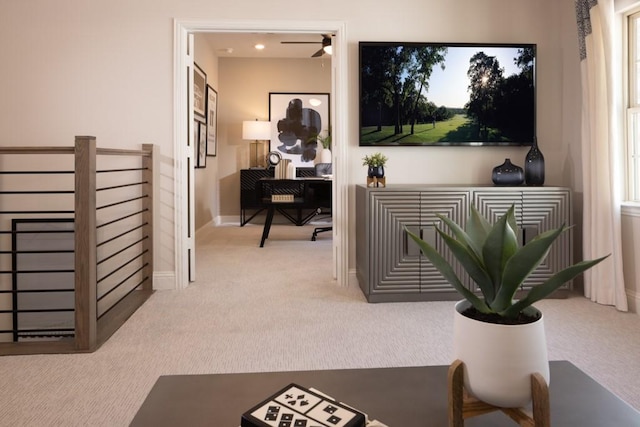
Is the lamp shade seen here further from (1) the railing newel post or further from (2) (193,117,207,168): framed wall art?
(1) the railing newel post

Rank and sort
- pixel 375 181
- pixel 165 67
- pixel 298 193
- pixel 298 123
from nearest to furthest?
1. pixel 375 181
2. pixel 165 67
3. pixel 298 193
4. pixel 298 123

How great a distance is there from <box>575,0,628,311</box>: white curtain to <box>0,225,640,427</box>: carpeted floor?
219 mm

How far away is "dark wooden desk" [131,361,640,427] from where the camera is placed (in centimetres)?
101

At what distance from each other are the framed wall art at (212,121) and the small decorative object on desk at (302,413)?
6.34 m

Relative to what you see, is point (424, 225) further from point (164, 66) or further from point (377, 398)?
point (377, 398)

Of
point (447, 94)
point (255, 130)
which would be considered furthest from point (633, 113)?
point (255, 130)

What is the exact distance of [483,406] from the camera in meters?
Answer: 0.99

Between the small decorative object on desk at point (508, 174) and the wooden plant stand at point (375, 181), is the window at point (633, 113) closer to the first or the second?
the small decorative object on desk at point (508, 174)

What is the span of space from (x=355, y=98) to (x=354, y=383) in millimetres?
3033

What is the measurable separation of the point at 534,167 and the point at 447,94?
848 mm

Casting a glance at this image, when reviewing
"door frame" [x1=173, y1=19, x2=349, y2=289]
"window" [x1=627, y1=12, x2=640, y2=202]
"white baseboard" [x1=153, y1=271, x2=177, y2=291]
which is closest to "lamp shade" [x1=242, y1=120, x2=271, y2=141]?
"door frame" [x1=173, y1=19, x2=349, y2=289]

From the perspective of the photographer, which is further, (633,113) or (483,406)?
(633,113)

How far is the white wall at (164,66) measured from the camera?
12.2 ft

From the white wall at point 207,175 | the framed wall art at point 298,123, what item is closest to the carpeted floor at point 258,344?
the white wall at point 207,175
